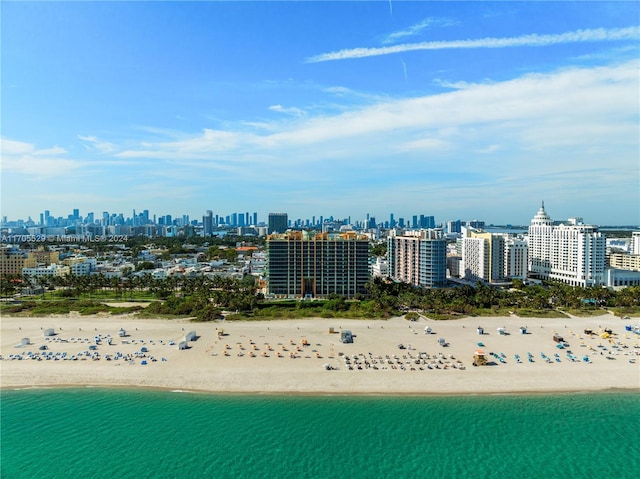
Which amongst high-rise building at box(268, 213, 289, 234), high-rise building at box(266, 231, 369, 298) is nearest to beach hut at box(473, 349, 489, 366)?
high-rise building at box(266, 231, 369, 298)

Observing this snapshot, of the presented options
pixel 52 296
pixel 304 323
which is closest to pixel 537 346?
pixel 304 323

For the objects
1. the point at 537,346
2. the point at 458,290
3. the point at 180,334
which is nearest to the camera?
the point at 537,346

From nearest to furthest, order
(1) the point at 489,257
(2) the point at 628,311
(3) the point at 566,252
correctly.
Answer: (2) the point at 628,311 < (3) the point at 566,252 < (1) the point at 489,257

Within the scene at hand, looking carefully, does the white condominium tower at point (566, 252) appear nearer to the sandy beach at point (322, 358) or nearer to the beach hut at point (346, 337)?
the sandy beach at point (322, 358)

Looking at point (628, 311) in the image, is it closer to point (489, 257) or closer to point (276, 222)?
point (489, 257)

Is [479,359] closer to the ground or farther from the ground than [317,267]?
closer to the ground

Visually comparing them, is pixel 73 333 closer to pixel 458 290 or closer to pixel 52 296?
pixel 52 296

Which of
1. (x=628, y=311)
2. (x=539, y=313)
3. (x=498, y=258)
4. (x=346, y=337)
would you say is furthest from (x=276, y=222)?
(x=346, y=337)
